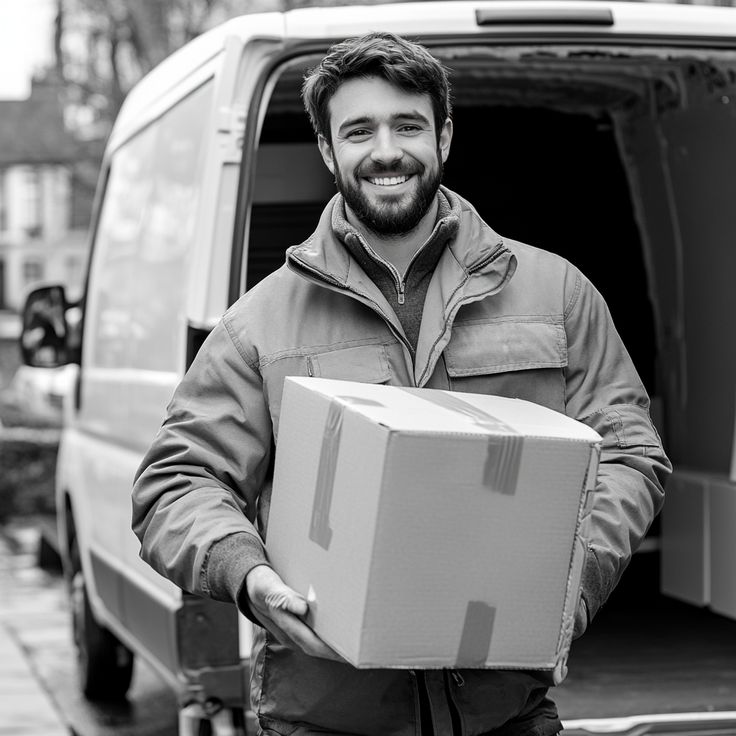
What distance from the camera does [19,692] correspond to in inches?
250

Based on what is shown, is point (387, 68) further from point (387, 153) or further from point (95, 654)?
point (95, 654)

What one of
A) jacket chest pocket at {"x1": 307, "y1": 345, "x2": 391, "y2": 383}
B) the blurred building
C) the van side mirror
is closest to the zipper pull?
jacket chest pocket at {"x1": 307, "y1": 345, "x2": 391, "y2": 383}

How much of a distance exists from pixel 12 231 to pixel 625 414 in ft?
148

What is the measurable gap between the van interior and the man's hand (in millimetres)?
1557

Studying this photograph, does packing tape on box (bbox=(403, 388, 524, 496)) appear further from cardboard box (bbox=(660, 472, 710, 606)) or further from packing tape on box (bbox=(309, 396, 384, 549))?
cardboard box (bbox=(660, 472, 710, 606))

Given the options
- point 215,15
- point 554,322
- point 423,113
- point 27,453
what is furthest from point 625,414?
point 215,15

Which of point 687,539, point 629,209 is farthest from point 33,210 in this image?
point 687,539

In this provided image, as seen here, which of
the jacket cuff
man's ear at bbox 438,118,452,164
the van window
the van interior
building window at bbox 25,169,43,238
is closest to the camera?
the jacket cuff

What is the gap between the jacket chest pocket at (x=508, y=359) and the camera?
2.48 m

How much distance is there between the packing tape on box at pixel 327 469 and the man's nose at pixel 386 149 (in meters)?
0.50

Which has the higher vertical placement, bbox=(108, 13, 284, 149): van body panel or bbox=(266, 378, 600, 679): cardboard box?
bbox=(108, 13, 284, 149): van body panel

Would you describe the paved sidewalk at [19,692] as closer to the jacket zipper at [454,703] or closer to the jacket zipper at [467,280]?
the jacket zipper at [454,703]

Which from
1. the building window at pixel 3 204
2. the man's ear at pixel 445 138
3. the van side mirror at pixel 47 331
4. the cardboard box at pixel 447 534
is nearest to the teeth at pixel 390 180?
the man's ear at pixel 445 138

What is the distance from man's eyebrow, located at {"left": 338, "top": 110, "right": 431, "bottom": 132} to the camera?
2.52 metres
